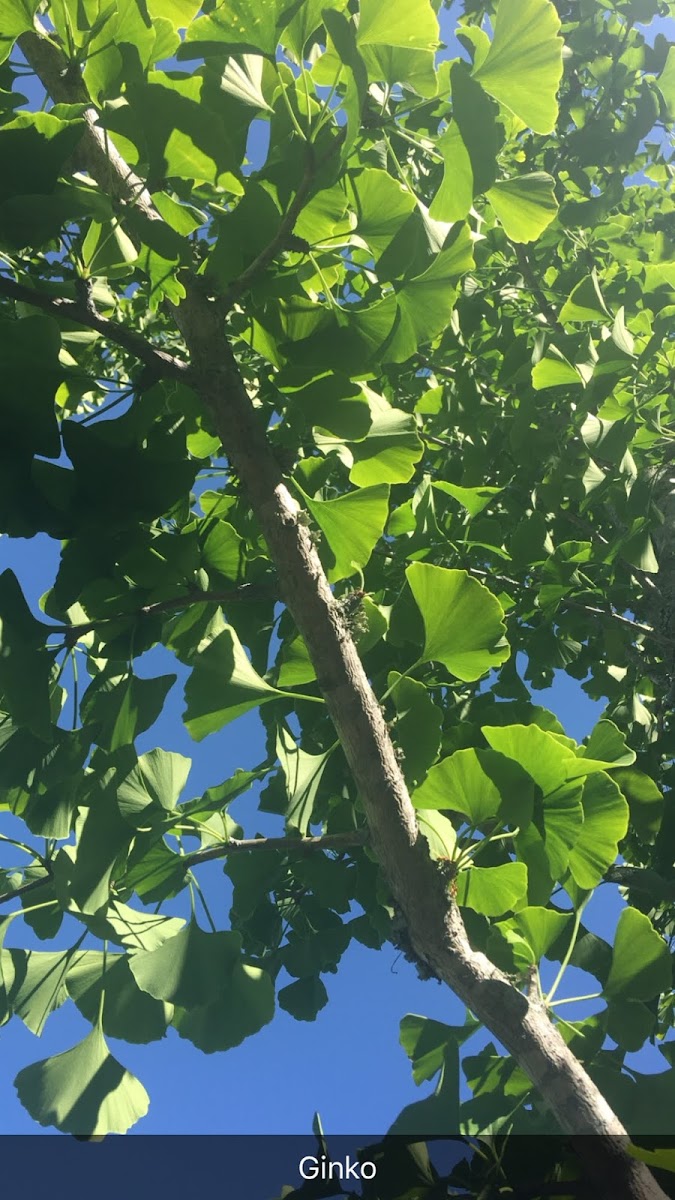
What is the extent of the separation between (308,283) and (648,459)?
0.98m

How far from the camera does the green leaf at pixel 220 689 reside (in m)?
0.82

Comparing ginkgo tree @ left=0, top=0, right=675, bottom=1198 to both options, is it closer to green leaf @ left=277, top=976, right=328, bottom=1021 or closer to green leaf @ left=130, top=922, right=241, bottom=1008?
green leaf @ left=130, top=922, right=241, bottom=1008

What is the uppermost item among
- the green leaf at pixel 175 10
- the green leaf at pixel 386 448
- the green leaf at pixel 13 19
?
the green leaf at pixel 175 10

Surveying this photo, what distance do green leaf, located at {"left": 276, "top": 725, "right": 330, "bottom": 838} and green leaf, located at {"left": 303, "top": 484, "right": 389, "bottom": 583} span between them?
0.21 metres

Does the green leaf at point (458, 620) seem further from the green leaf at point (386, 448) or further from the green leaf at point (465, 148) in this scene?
the green leaf at point (465, 148)

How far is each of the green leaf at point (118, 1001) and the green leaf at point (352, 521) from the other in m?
0.49

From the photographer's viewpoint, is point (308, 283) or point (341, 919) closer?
point (308, 283)

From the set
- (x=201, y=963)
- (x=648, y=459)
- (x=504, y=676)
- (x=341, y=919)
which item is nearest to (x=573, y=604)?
(x=504, y=676)

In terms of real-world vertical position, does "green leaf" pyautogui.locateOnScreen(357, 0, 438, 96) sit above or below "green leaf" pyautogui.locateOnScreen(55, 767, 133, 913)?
above

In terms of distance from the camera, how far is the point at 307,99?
2.15 feet

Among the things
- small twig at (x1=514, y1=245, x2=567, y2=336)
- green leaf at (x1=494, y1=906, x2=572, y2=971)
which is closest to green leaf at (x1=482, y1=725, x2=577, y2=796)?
green leaf at (x1=494, y1=906, x2=572, y2=971)

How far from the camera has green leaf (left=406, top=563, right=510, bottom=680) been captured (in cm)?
81

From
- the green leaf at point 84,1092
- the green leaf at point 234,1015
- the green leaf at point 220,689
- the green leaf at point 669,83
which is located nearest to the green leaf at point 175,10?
the green leaf at point 220,689

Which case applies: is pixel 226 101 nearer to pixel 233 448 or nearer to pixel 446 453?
pixel 233 448
